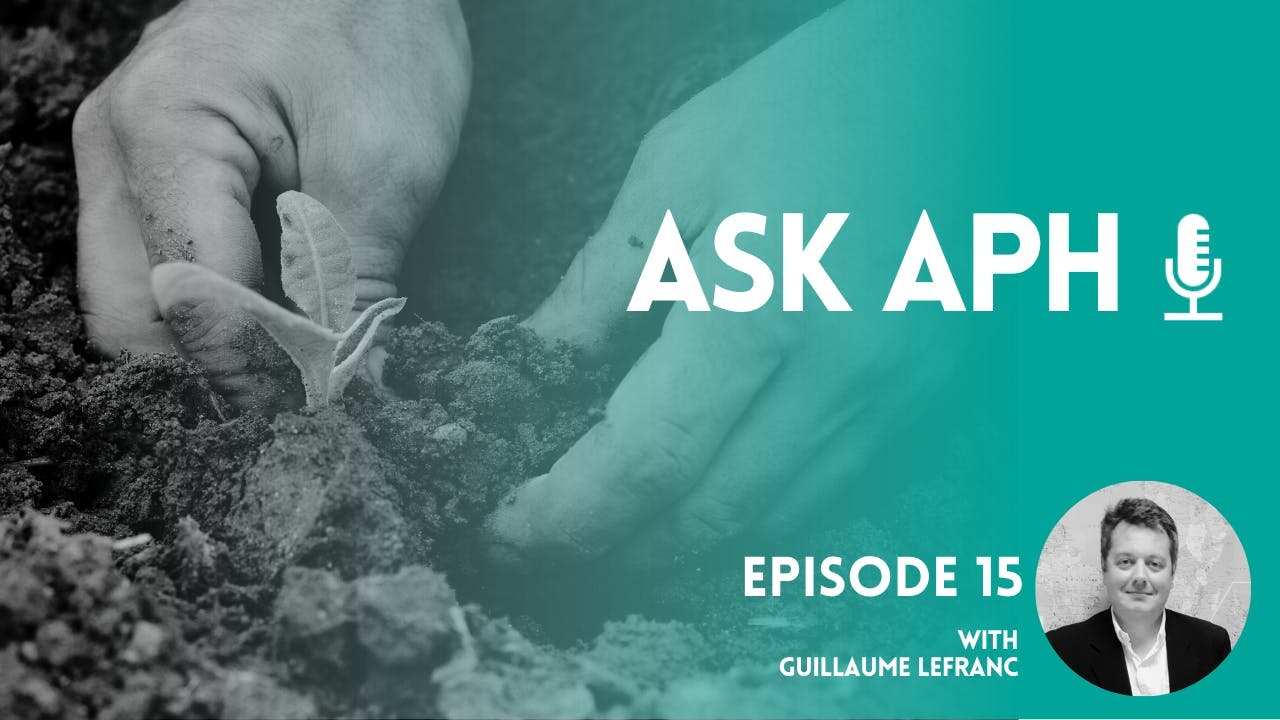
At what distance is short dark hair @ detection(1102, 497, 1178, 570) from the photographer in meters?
0.91

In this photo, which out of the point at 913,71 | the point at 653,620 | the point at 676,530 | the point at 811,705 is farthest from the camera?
the point at 913,71

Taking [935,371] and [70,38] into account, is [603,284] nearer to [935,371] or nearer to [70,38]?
[935,371]

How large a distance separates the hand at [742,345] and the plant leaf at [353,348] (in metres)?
0.23

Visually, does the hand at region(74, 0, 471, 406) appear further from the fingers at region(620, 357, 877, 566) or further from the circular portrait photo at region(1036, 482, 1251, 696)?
the circular portrait photo at region(1036, 482, 1251, 696)

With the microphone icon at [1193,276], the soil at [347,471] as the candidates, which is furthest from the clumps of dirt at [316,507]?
the microphone icon at [1193,276]

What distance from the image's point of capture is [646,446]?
0.97 meters

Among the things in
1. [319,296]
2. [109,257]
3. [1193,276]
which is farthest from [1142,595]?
[109,257]

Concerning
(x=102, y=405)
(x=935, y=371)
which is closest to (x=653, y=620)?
(x=935, y=371)

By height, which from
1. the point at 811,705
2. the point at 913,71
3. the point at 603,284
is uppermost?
the point at 913,71

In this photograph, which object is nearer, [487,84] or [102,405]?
[102,405]

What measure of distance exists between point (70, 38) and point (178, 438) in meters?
0.71

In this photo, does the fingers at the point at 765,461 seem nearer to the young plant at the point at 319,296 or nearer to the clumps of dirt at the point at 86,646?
the young plant at the point at 319,296

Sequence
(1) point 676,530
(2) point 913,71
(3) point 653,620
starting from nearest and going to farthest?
(3) point 653,620, (1) point 676,530, (2) point 913,71

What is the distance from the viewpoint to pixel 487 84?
129 centimetres
